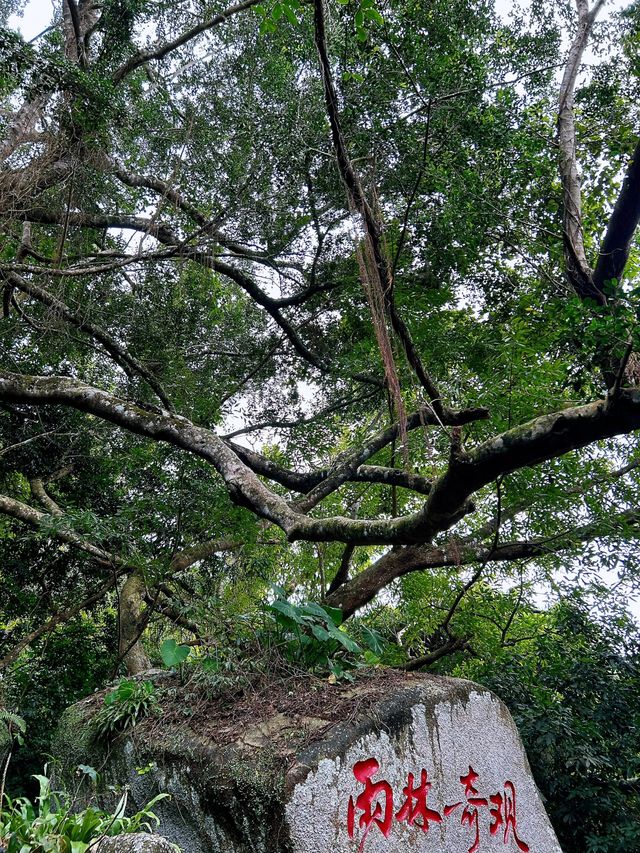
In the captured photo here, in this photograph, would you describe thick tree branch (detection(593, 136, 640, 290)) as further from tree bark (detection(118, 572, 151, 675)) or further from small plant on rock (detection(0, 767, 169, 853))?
tree bark (detection(118, 572, 151, 675))

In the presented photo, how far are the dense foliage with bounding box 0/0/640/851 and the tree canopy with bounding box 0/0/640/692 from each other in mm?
31

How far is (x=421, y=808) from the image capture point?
2742mm

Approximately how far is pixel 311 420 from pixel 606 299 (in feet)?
13.1

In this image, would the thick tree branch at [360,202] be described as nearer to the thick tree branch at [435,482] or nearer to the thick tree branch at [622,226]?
the thick tree branch at [435,482]

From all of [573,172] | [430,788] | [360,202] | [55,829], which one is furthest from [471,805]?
[573,172]

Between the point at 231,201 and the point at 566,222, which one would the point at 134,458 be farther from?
the point at 566,222

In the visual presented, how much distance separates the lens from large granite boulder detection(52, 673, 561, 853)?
2416mm

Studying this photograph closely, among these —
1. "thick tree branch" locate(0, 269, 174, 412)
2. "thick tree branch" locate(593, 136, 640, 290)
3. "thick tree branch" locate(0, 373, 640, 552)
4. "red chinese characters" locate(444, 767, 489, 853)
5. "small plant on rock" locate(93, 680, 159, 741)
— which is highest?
"thick tree branch" locate(0, 269, 174, 412)

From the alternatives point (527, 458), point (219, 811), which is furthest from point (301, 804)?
point (527, 458)

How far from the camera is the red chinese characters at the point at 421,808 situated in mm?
2518

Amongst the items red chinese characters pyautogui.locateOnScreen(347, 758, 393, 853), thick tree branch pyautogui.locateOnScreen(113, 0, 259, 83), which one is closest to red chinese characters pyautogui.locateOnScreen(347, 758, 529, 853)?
red chinese characters pyautogui.locateOnScreen(347, 758, 393, 853)

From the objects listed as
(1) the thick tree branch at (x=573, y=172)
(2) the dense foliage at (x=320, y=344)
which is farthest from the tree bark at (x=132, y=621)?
(1) the thick tree branch at (x=573, y=172)

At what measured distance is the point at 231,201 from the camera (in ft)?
18.0

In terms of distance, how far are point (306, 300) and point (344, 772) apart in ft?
17.0
